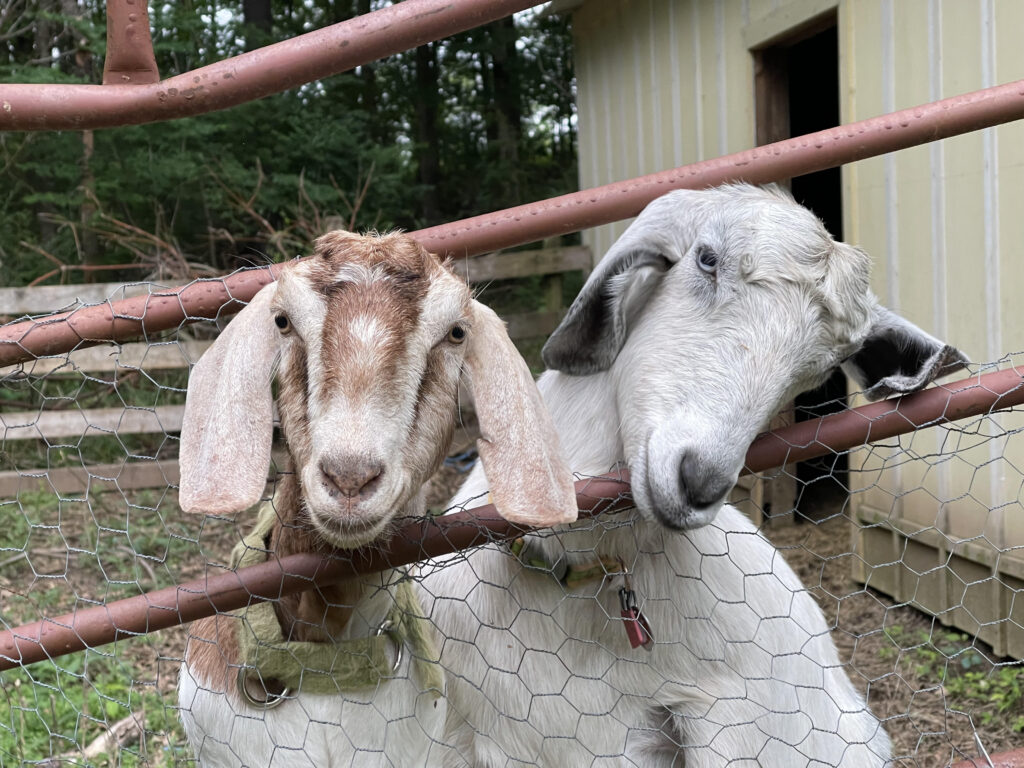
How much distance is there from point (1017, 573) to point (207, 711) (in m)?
3.29

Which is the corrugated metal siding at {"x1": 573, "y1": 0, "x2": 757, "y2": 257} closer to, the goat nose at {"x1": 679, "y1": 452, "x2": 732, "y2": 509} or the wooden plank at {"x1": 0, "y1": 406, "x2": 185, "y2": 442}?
the wooden plank at {"x1": 0, "y1": 406, "x2": 185, "y2": 442}

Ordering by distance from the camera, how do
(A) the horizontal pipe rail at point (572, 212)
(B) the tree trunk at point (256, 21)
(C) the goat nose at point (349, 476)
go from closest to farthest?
(C) the goat nose at point (349, 476)
(A) the horizontal pipe rail at point (572, 212)
(B) the tree trunk at point (256, 21)

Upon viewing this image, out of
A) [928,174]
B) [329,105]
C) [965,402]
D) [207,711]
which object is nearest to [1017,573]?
[928,174]

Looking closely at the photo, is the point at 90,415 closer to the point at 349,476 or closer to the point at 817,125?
the point at 349,476

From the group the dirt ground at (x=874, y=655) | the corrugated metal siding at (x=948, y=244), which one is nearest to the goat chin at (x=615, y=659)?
the dirt ground at (x=874, y=655)

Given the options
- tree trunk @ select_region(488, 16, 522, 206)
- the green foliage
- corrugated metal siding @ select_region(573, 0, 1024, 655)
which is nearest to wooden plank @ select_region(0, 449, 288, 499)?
corrugated metal siding @ select_region(573, 0, 1024, 655)

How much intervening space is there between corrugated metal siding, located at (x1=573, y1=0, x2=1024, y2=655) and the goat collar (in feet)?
6.06

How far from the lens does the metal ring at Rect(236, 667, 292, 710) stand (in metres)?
2.05

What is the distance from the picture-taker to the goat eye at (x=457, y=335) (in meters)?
1.72

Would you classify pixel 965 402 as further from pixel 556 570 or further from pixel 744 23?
Result: pixel 744 23

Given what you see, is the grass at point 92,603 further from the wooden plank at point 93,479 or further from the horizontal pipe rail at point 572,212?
the horizontal pipe rail at point 572,212

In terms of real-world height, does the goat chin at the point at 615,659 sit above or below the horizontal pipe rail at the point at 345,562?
below

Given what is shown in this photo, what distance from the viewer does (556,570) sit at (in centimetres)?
218

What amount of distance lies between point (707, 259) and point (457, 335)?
2.24 feet
